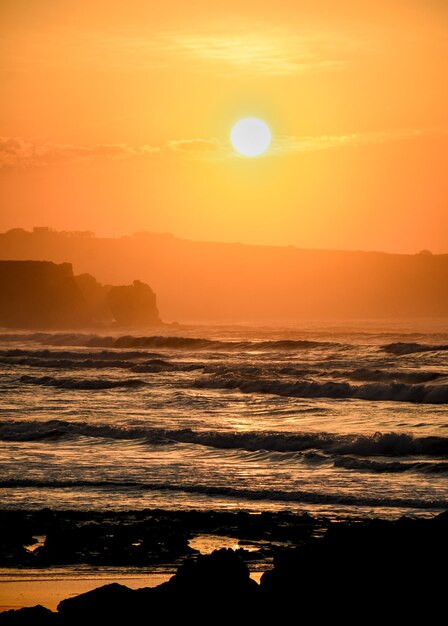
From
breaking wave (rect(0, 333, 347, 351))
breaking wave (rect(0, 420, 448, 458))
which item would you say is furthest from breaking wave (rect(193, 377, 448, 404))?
breaking wave (rect(0, 333, 347, 351))

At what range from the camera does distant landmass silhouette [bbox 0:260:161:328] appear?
405ft

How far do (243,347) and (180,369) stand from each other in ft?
65.8

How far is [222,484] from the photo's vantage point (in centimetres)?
1777

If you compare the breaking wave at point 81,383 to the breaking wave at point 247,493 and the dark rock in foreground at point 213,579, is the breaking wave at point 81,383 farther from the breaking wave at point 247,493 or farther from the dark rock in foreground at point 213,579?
the dark rock in foreground at point 213,579

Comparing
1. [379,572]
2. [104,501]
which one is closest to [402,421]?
[104,501]

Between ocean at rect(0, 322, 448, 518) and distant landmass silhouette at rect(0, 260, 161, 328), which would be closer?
ocean at rect(0, 322, 448, 518)

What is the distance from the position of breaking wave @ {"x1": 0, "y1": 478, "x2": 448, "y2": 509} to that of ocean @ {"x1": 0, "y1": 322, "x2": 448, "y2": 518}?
0.09 feet

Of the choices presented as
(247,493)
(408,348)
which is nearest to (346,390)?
Answer: (247,493)

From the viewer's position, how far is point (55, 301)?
12675 centimetres

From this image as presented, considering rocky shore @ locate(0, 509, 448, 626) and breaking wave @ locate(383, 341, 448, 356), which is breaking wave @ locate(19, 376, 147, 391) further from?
rocky shore @ locate(0, 509, 448, 626)

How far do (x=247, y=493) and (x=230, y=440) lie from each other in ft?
21.1

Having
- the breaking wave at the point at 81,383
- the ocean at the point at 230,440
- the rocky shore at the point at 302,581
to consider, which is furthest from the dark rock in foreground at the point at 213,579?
the breaking wave at the point at 81,383

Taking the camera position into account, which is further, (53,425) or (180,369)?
(180,369)

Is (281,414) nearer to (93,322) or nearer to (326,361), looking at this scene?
(326,361)
